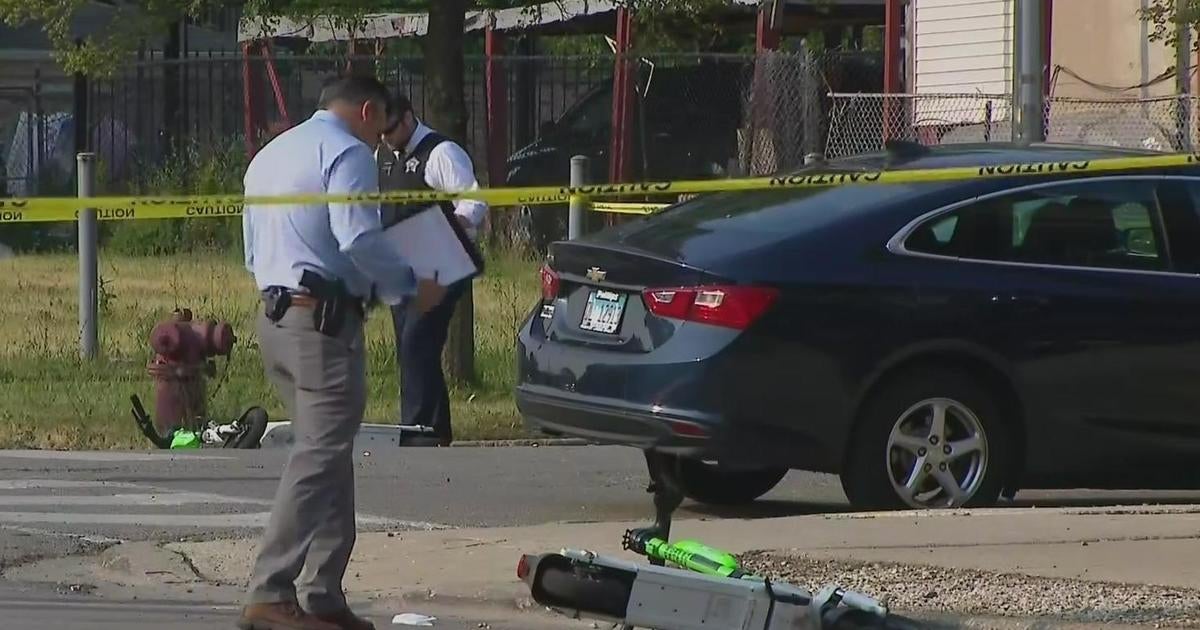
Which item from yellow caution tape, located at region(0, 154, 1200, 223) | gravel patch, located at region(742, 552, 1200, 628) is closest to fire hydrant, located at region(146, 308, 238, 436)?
yellow caution tape, located at region(0, 154, 1200, 223)

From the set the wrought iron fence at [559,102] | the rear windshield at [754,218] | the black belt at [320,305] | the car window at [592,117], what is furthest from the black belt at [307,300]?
the car window at [592,117]

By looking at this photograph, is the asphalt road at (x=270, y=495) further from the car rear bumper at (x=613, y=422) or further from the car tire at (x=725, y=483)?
the car rear bumper at (x=613, y=422)

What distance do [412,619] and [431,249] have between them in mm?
1227

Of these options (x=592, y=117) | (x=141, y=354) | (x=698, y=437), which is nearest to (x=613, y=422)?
(x=698, y=437)

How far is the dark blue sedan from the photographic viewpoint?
8.71 metres

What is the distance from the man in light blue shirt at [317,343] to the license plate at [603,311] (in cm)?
223

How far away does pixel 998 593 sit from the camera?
718 cm

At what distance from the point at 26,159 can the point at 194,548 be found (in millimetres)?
20733

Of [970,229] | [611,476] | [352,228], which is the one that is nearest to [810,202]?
[970,229]

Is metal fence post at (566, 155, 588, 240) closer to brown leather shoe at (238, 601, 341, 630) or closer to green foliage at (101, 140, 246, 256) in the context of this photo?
brown leather shoe at (238, 601, 341, 630)

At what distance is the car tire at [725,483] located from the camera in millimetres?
9883

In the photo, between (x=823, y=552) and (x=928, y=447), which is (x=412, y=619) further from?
(x=928, y=447)

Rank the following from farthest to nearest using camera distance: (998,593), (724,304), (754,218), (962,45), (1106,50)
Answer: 1. (962,45)
2. (1106,50)
3. (754,218)
4. (724,304)
5. (998,593)

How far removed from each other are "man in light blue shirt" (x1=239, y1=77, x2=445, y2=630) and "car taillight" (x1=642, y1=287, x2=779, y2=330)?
205 centimetres
